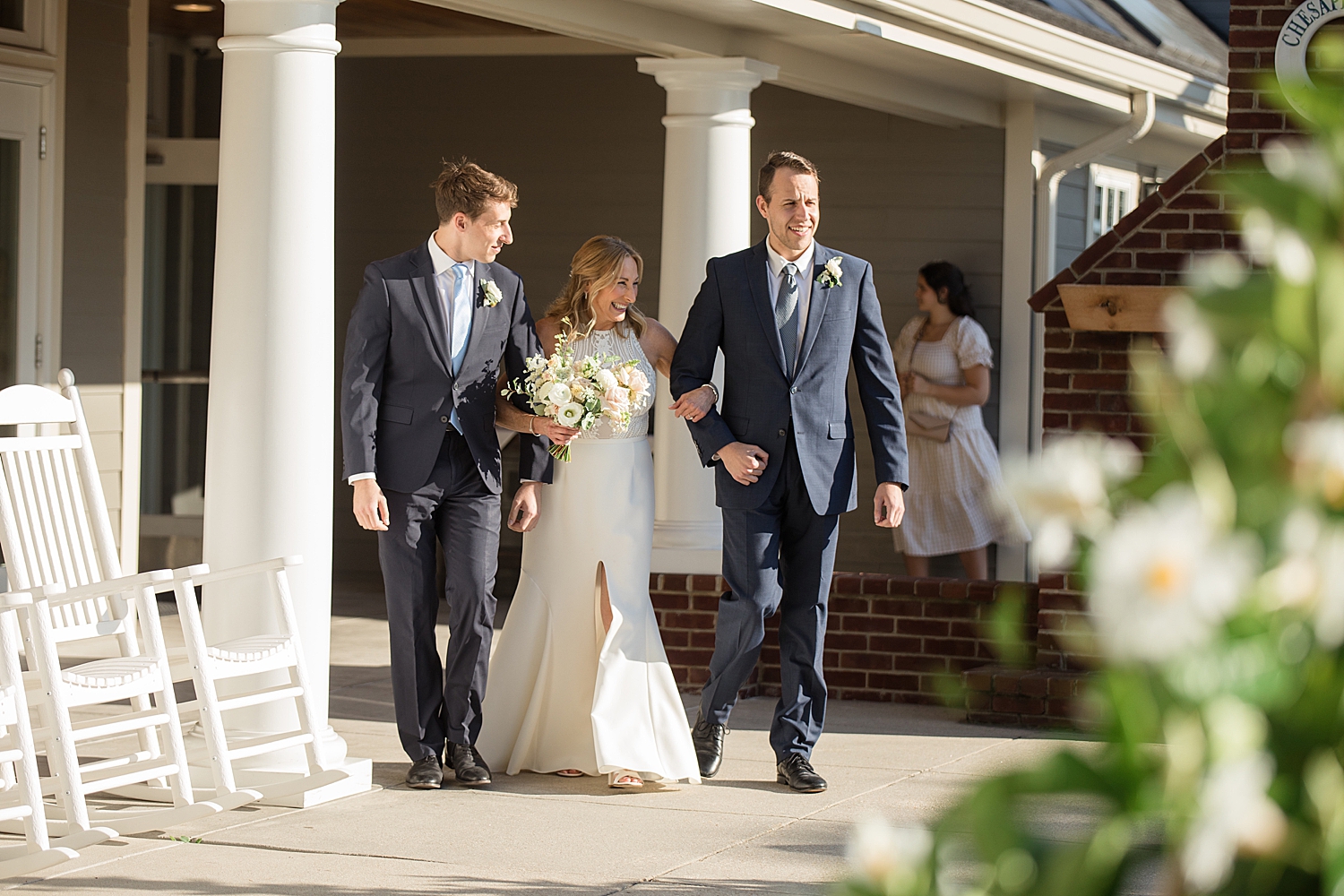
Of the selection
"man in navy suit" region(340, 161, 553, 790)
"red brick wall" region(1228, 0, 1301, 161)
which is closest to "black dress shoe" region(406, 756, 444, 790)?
"man in navy suit" region(340, 161, 553, 790)

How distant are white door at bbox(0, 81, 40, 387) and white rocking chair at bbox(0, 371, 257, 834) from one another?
2.26 m

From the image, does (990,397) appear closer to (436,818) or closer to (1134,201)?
(1134,201)

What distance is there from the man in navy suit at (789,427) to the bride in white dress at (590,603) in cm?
23

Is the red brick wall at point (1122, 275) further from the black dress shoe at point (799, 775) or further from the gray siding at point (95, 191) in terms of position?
the gray siding at point (95, 191)

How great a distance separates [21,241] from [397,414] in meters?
3.22

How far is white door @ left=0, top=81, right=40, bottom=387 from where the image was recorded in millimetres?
7344

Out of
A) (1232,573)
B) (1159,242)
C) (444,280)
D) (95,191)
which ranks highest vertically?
(95,191)

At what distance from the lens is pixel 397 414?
5051 mm

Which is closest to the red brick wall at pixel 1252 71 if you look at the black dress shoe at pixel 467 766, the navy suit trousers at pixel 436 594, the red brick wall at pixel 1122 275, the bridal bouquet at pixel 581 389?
the red brick wall at pixel 1122 275

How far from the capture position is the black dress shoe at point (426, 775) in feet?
16.8

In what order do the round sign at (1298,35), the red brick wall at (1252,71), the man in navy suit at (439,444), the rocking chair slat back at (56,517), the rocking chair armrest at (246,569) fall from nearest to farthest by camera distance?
the rocking chair armrest at (246,569)
the rocking chair slat back at (56,517)
the man in navy suit at (439,444)
the round sign at (1298,35)
the red brick wall at (1252,71)

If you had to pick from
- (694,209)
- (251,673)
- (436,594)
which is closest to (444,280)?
(436,594)

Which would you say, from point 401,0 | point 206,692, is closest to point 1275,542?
point 206,692

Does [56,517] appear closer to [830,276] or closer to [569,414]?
[569,414]
